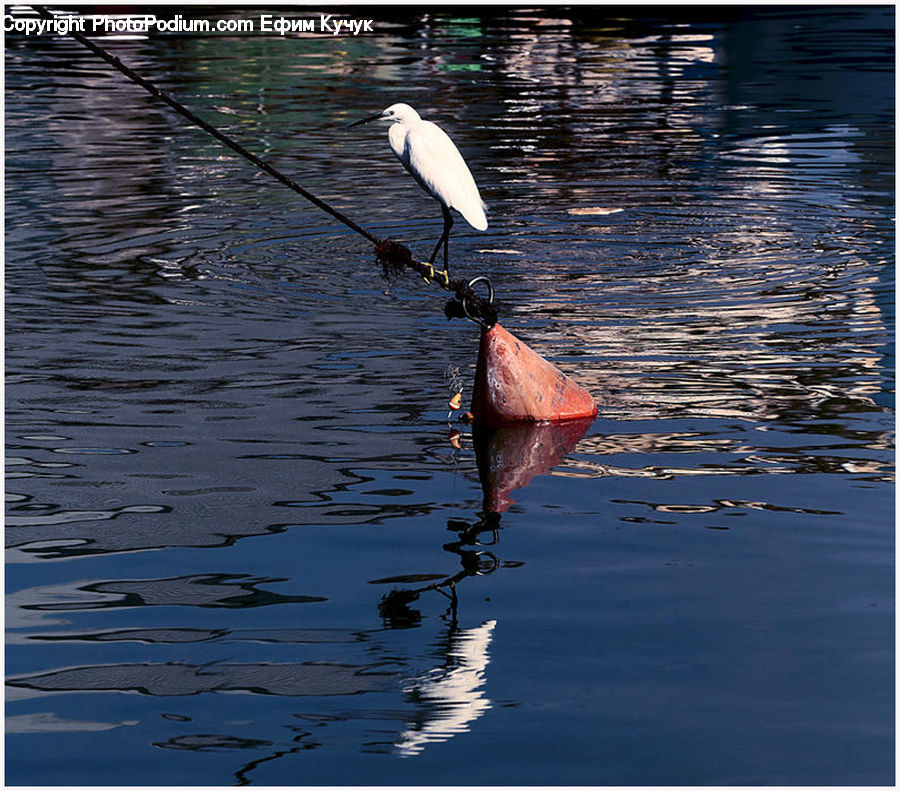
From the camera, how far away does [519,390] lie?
316 inches

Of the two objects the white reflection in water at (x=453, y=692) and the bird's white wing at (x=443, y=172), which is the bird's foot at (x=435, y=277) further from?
the white reflection in water at (x=453, y=692)

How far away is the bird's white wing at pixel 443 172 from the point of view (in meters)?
9.36

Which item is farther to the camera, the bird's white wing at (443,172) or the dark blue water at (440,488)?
the bird's white wing at (443,172)

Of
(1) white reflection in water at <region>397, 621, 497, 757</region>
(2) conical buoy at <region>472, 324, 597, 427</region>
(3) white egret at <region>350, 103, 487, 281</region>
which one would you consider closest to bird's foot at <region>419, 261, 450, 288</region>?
(2) conical buoy at <region>472, 324, 597, 427</region>

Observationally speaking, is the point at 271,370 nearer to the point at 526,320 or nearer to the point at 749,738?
the point at 526,320

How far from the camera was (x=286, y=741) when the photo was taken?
471cm

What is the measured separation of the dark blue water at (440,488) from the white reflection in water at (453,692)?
16 mm

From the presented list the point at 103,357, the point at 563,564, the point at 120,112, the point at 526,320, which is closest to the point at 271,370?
the point at 103,357

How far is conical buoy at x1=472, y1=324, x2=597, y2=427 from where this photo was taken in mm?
8016

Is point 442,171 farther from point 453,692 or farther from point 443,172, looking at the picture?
point 453,692

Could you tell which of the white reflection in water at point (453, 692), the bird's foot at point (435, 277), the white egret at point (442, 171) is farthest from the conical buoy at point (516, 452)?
the white egret at point (442, 171)

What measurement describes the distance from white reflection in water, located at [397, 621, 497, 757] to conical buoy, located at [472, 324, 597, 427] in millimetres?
2665

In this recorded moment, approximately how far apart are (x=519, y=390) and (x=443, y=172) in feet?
6.63

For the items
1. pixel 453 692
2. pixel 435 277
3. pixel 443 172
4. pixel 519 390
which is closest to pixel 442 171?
pixel 443 172
